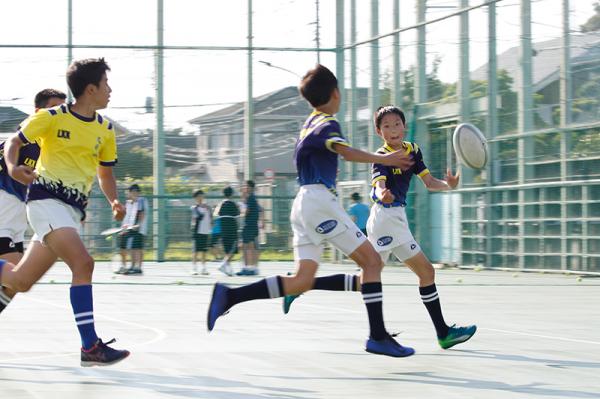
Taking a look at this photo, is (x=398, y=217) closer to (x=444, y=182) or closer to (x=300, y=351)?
(x=444, y=182)

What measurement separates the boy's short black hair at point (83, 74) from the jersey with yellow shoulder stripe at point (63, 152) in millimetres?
143

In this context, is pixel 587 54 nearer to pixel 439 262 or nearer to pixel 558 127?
pixel 558 127

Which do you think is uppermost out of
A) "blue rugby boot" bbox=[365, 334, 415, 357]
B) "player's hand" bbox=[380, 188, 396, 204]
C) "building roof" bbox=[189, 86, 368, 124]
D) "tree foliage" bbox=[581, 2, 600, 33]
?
"tree foliage" bbox=[581, 2, 600, 33]

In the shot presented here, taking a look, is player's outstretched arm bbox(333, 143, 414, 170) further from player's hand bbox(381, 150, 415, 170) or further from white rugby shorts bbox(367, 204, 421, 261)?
white rugby shorts bbox(367, 204, 421, 261)

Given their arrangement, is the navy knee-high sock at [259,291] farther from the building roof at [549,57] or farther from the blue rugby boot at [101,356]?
the building roof at [549,57]

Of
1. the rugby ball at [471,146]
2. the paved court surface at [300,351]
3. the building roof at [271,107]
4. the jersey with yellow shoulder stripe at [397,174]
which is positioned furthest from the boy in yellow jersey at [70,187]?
the building roof at [271,107]

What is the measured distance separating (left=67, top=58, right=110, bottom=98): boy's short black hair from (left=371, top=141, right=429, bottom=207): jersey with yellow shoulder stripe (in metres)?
2.29

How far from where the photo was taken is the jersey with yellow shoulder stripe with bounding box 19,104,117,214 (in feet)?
25.5

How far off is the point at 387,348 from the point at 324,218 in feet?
3.17

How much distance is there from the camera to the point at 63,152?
783cm

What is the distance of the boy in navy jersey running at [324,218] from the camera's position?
27.1ft

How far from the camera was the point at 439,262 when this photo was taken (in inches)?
1133

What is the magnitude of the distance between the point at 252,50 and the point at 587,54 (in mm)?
8973

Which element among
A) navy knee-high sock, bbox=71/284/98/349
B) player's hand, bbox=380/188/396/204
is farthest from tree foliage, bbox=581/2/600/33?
navy knee-high sock, bbox=71/284/98/349
